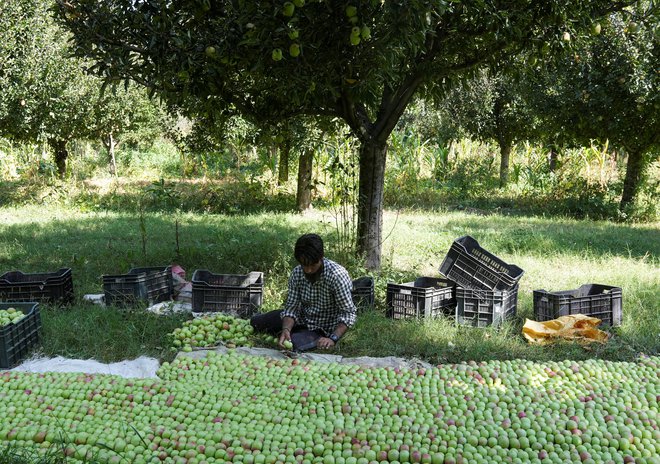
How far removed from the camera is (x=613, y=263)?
7270 mm

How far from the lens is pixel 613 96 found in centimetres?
1068

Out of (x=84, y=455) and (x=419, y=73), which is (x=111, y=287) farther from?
(x=419, y=73)

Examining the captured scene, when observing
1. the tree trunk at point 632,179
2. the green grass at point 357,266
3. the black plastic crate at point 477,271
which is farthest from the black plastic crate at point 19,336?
the tree trunk at point 632,179

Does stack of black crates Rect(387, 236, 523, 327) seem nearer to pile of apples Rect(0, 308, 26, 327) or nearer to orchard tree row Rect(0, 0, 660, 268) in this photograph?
orchard tree row Rect(0, 0, 660, 268)

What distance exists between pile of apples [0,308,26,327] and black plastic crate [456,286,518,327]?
3.62 metres

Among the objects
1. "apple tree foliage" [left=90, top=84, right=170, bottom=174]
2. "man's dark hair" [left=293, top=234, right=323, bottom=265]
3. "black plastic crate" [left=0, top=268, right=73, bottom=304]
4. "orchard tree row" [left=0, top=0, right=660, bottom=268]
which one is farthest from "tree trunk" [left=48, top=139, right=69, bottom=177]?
"man's dark hair" [left=293, top=234, right=323, bottom=265]

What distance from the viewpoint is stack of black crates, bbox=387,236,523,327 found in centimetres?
512

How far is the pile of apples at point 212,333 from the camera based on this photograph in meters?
4.56

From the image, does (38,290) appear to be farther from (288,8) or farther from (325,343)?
(288,8)

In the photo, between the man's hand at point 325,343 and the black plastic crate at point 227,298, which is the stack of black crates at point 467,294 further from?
the black plastic crate at point 227,298

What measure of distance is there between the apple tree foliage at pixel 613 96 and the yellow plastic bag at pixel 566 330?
6021mm

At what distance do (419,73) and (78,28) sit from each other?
10.9ft

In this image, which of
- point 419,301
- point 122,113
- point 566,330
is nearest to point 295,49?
point 419,301

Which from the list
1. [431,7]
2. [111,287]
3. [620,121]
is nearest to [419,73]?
[431,7]
